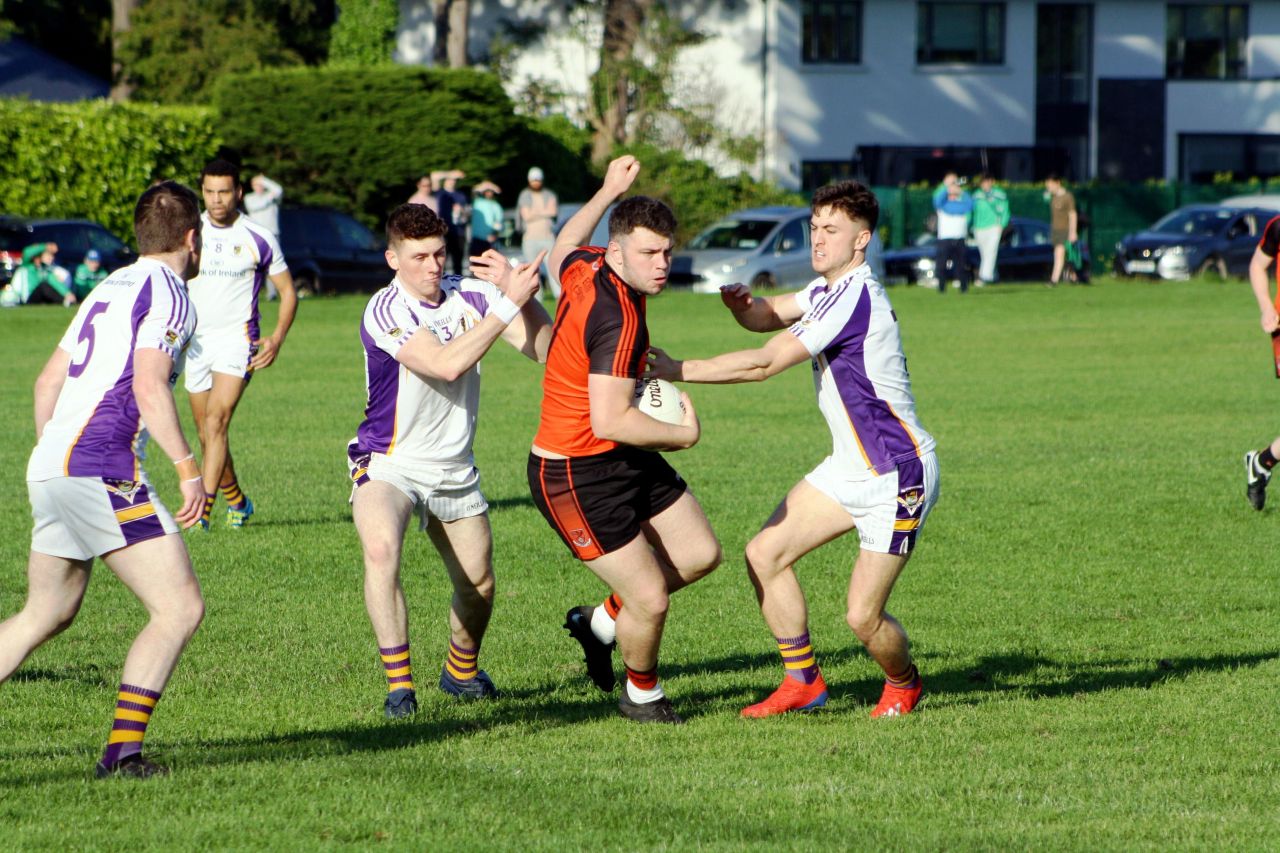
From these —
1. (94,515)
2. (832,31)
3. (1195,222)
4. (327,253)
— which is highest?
(832,31)

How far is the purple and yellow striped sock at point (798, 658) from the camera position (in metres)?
6.97

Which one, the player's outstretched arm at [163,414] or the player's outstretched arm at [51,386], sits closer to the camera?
the player's outstretched arm at [163,414]

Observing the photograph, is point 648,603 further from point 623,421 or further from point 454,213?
point 454,213

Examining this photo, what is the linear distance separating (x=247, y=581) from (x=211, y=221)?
2.69m

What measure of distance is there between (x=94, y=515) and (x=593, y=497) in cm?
187

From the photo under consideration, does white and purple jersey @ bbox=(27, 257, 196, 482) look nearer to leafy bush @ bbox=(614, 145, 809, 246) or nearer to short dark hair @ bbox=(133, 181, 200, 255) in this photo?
short dark hair @ bbox=(133, 181, 200, 255)

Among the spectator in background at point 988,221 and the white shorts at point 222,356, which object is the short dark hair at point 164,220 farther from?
the spectator in background at point 988,221

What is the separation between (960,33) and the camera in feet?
159

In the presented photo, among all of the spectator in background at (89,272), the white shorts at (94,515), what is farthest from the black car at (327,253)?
the white shorts at (94,515)

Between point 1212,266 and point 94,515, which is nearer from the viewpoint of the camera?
point 94,515

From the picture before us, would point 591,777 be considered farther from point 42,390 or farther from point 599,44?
point 599,44

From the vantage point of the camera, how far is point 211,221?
36.1 ft

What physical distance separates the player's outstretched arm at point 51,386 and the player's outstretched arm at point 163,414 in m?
0.31

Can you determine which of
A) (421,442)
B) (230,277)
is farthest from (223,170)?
(421,442)
